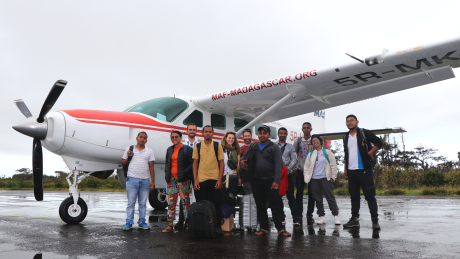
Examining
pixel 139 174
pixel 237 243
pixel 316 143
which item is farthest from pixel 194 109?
pixel 237 243

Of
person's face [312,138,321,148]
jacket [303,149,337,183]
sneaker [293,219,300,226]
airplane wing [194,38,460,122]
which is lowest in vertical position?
sneaker [293,219,300,226]

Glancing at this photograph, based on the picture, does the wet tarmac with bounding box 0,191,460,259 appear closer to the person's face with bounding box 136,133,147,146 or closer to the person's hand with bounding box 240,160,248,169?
the person's hand with bounding box 240,160,248,169

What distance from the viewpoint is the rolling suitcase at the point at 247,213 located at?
16.9 feet

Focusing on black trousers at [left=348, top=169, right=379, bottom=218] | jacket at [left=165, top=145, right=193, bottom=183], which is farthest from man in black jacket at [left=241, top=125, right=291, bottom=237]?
black trousers at [left=348, top=169, right=379, bottom=218]

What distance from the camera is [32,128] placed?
593cm

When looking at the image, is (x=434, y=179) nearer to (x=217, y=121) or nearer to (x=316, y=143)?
(x=217, y=121)

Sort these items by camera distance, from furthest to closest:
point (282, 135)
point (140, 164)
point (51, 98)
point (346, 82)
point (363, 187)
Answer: point (346, 82) < point (282, 135) < point (51, 98) < point (140, 164) < point (363, 187)

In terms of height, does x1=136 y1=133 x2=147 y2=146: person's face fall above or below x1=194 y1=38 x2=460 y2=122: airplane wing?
below

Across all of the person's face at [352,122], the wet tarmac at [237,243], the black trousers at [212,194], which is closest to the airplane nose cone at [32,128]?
the wet tarmac at [237,243]

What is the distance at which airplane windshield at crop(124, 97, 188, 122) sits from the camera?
759cm

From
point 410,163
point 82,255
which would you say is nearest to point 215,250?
point 82,255

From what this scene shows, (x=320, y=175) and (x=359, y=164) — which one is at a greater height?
(x=359, y=164)

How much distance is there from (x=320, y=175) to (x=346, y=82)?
2.29 metres

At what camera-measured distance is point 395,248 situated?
3.63 metres
